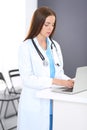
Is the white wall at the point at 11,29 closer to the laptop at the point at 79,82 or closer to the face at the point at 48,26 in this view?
the face at the point at 48,26

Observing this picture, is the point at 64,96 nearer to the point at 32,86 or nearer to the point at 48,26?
the point at 32,86

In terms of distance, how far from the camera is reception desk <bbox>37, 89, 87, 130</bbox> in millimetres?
1812

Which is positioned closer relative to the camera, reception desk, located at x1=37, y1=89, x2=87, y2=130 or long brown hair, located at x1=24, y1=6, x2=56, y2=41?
reception desk, located at x1=37, y1=89, x2=87, y2=130

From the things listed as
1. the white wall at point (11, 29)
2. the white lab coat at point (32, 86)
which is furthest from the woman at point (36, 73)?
the white wall at point (11, 29)

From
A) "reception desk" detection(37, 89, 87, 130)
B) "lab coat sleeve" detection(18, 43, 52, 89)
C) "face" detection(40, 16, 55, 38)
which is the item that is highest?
"face" detection(40, 16, 55, 38)

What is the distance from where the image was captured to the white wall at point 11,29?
15.4 feet

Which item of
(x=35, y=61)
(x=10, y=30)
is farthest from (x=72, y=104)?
(x=10, y=30)

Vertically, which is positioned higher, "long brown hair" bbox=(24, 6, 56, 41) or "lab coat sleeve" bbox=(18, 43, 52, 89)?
"long brown hair" bbox=(24, 6, 56, 41)

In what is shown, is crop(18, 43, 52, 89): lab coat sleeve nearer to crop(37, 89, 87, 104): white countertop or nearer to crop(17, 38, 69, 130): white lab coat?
crop(17, 38, 69, 130): white lab coat

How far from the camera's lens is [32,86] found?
81.1 inches

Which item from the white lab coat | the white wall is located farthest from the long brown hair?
the white wall

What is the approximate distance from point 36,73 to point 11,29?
9.35 ft

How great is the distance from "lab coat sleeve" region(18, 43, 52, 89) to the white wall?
8.64 feet

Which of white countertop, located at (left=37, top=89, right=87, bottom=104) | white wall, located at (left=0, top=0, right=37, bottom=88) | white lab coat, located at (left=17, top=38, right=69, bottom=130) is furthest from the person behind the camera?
white wall, located at (left=0, top=0, right=37, bottom=88)
